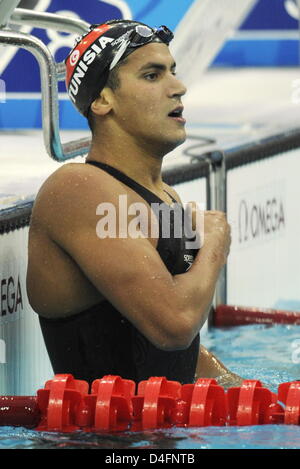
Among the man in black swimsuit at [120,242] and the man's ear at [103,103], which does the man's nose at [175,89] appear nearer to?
the man in black swimsuit at [120,242]

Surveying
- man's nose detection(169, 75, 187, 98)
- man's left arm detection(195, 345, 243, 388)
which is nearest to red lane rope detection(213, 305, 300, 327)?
man's left arm detection(195, 345, 243, 388)

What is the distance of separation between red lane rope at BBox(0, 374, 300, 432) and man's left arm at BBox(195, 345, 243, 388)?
0.61 meters

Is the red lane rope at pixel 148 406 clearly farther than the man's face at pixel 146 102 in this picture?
No

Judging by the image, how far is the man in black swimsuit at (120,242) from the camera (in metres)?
2.86

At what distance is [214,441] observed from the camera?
2.68 m

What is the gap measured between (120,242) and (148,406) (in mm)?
384

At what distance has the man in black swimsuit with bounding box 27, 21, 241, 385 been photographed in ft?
9.39

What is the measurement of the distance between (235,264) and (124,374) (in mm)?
Answer: 2093

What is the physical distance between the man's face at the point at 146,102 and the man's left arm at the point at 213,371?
708 mm

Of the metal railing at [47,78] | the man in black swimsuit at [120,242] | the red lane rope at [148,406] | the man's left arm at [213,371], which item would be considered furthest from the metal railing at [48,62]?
the red lane rope at [148,406]

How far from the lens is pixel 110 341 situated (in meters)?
3.04

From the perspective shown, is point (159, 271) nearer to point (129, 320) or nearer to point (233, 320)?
point (129, 320)

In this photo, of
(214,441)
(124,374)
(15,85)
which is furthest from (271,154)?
(214,441)
